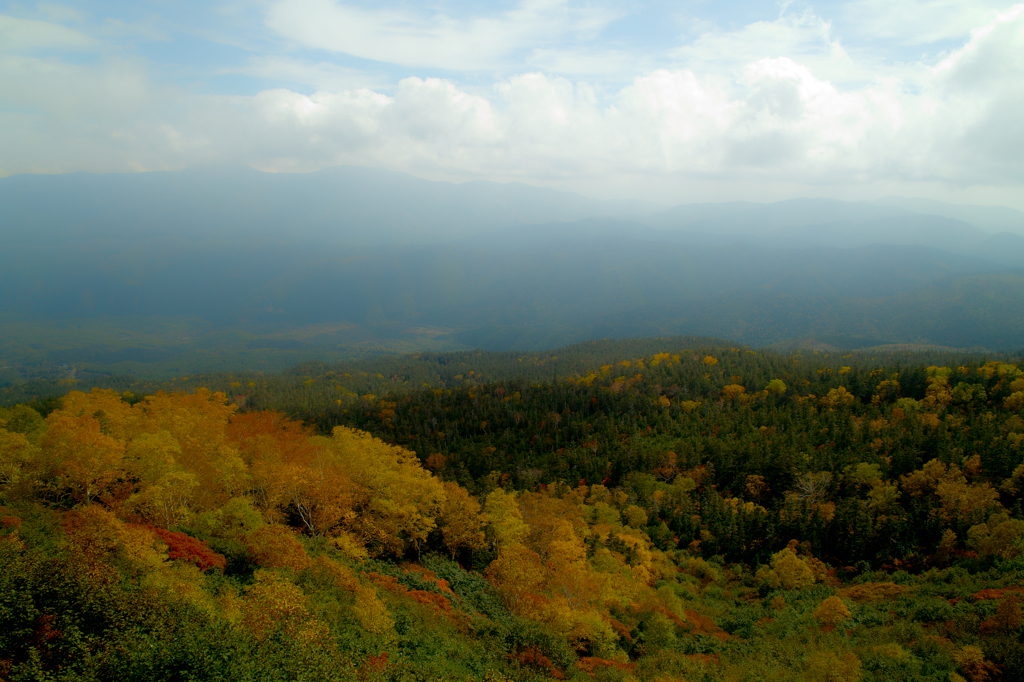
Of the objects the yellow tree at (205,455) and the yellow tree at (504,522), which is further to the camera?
the yellow tree at (504,522)

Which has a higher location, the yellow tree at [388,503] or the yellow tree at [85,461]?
the yellow tree at [85,461]

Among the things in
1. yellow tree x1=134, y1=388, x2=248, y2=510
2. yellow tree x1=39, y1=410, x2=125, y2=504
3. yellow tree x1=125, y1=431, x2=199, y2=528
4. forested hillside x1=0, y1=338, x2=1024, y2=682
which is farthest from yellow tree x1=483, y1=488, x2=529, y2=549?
yellow tree x1=39, y1=410, x2=125, y2=504

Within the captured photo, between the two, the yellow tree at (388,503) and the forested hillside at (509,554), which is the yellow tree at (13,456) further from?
the yellow tree at (388,503)

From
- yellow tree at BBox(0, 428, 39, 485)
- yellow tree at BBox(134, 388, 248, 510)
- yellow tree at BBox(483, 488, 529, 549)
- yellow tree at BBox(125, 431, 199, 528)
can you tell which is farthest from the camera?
yellow tree at BBox(483, 488, 529, 549)

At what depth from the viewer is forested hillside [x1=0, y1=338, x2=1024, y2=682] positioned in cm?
1878

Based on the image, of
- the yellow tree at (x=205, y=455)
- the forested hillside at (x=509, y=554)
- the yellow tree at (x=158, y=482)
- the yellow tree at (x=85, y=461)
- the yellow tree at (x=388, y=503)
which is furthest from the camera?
the yellow tree at (x=388, y=503)

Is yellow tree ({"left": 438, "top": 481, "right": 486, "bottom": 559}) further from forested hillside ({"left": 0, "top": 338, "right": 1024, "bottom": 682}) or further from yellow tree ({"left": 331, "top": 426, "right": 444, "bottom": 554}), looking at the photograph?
yellow tree ({"left": 331, "top": 426, "right": 444, "bottom": 554})

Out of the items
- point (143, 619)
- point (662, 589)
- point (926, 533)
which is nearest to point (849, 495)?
point (926, 533)

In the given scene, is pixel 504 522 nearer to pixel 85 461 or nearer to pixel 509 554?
pixel 509 554

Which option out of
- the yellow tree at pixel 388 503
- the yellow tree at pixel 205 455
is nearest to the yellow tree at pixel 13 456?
the yellow tree at pixel 205 455

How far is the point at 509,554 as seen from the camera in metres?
36.6

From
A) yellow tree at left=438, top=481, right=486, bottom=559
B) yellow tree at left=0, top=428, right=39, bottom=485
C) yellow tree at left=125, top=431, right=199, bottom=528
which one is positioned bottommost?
yellow tree at left=438, top=481, right=486, bottom=559

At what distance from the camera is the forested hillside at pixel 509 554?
18781 mm

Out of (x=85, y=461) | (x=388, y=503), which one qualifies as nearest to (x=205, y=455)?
(x=85, y=461)
